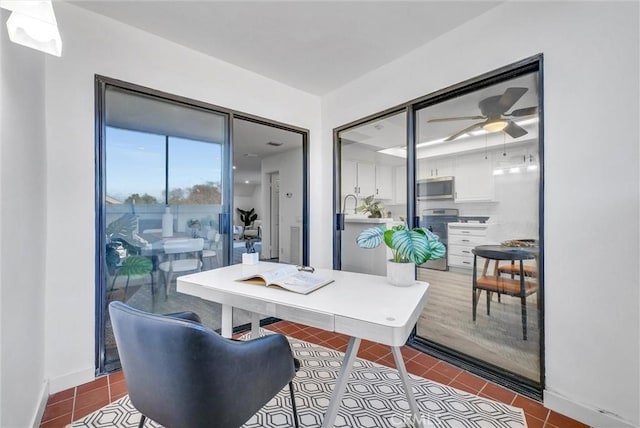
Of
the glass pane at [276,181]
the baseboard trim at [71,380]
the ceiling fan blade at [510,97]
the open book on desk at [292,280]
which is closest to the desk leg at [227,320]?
the open book on desk at [292,280]

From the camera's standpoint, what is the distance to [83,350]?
1.93 metres

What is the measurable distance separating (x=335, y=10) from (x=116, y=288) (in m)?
2.61

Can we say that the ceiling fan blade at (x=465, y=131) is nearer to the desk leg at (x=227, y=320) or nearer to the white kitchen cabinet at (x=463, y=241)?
the white kitchen cabinet at (x=463, y=241)

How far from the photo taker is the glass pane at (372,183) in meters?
2.73

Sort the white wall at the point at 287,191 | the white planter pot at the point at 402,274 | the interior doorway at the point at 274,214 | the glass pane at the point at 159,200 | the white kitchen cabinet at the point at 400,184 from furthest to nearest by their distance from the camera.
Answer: the interior doorway at the point at 274,214, the white wall at the point at 287,191, the white kitchen cabinet at the point at 400,184, the glass pane at the point at 159,200, the white planter pot at the point at 402,274

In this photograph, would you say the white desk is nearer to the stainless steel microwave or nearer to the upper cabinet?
the stainless steel microwave

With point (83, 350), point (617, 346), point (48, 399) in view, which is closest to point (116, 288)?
point (83, 350)

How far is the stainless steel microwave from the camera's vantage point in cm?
231

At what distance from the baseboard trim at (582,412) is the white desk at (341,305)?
0.88 meters

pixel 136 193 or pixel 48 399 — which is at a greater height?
pixel 136 193

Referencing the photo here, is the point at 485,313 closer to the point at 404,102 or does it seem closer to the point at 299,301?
the point at 299,301

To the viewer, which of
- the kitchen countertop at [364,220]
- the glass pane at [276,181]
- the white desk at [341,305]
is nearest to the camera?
the white desk at [341,305]

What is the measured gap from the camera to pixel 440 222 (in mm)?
2387

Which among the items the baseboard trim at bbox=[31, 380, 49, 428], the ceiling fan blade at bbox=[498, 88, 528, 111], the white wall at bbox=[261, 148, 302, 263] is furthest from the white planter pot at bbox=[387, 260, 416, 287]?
the white wall at bbox=[261, 148, 302, 263]
